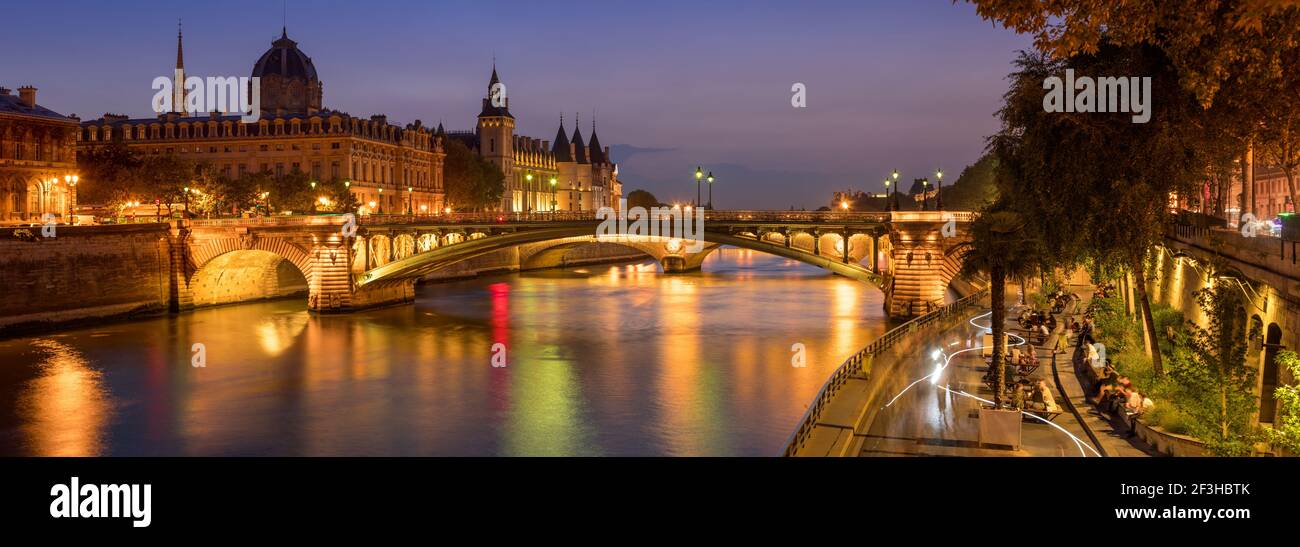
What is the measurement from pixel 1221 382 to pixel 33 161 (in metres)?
57.2

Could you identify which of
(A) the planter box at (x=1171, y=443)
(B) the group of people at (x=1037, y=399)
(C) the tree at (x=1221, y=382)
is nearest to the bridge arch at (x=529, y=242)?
(B) the group of people at (x=1037, y=399)

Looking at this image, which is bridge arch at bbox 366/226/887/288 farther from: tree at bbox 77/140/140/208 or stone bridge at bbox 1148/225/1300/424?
stone bridge at bbox 1148/225/1300/424

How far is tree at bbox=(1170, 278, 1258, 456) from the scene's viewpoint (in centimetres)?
1528

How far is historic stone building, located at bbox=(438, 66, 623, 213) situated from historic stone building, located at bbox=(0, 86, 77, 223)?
49.2 meters

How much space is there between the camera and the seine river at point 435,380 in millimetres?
25109

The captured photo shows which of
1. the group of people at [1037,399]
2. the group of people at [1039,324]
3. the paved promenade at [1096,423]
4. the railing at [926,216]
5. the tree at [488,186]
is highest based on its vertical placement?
the tree at [488,186]

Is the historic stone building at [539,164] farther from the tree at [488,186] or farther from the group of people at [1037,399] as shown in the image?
the group of people at [1037,399]

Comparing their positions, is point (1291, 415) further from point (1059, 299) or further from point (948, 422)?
point (1059, 299)

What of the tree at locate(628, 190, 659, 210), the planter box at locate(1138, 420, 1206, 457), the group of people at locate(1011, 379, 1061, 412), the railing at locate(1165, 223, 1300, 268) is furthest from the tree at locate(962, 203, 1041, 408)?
the tree at locate(628, 190, 659, 210)

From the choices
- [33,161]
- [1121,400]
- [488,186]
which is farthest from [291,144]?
[1121,400]

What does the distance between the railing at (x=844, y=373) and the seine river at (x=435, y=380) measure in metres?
2.59
